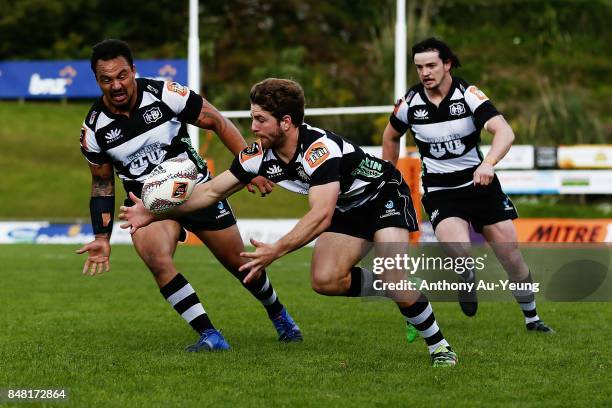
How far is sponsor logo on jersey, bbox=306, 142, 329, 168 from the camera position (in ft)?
19.2

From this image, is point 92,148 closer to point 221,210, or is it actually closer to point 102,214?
point 102,214

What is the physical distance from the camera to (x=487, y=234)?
26.6ft

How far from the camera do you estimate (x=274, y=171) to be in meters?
6.18

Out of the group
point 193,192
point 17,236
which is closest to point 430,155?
point 193,192

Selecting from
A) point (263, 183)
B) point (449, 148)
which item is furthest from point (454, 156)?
point (263, 183)

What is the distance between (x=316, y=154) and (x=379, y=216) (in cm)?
77

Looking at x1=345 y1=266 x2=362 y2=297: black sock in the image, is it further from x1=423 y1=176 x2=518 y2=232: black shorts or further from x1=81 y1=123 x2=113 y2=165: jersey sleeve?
x1=81 y1=123 x2=113 y2=165: jersey sleeve

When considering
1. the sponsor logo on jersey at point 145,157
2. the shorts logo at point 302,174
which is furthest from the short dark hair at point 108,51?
the shorts logo at point 302,174

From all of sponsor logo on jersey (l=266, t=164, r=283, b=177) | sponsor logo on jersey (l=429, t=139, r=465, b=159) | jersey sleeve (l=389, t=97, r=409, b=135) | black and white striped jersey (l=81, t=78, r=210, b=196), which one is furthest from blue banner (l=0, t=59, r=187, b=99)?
sponsor logo on jersey (l=266, t=164, r=283, b=177)

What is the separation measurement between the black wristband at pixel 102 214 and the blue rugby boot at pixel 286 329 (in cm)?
138

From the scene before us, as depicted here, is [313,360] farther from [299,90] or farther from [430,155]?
[430,155]

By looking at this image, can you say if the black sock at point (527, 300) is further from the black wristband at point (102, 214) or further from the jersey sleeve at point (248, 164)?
the black wristband at point (102, 214)

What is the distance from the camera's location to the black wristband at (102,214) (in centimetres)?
699

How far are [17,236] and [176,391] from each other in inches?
651
